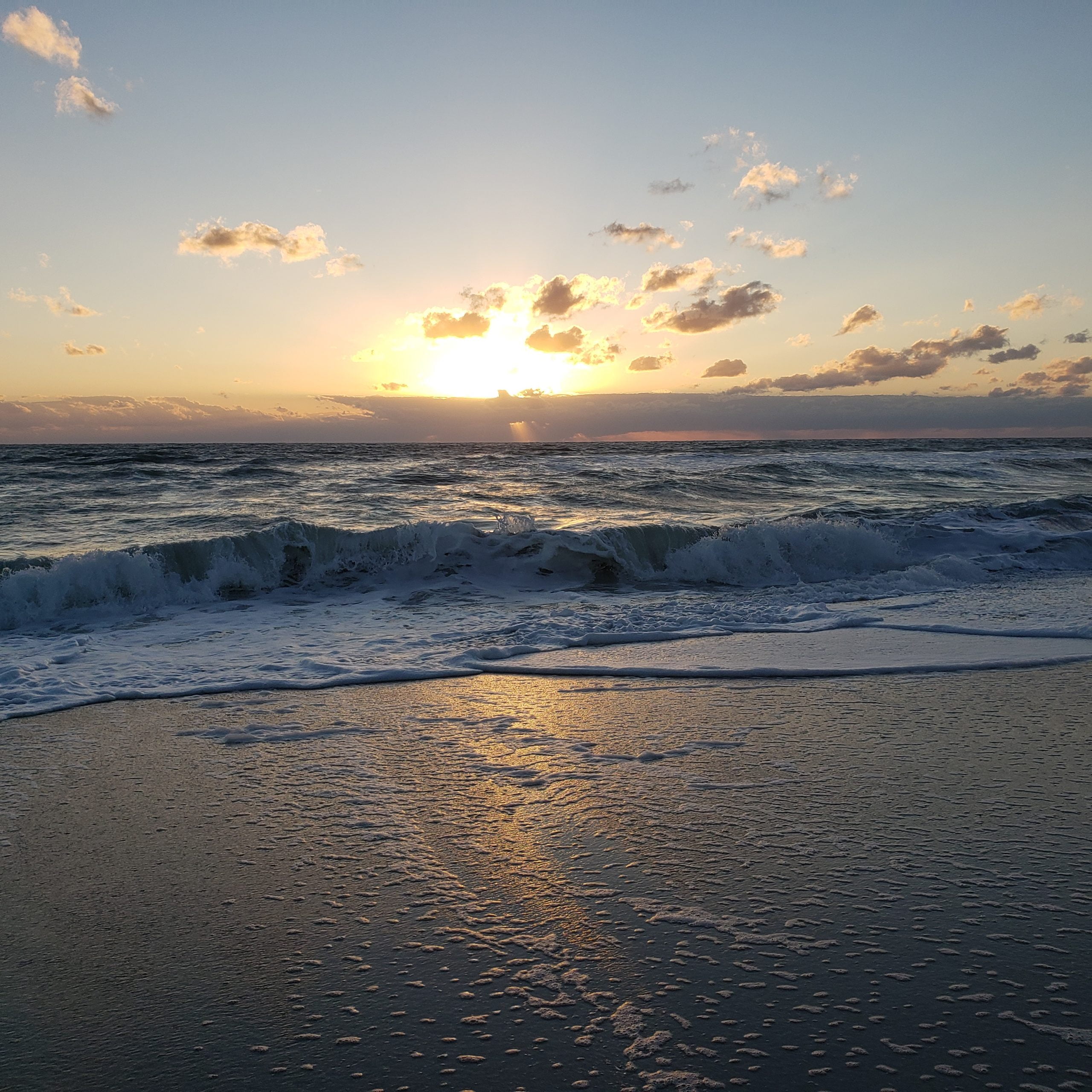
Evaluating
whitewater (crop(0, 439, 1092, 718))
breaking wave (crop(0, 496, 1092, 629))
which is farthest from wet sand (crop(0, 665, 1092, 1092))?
breaking wave (crop(0, 496, 1092, 629))

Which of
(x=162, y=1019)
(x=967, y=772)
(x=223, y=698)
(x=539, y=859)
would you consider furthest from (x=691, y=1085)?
(x=223, y=698)

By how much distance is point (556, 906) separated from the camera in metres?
2.55

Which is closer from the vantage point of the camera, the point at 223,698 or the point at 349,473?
the point at 223,698

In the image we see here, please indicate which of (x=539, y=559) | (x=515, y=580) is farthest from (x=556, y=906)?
(x=539, y=559)

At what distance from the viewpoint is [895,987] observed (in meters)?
2.12

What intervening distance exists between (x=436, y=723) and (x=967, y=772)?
275 cm

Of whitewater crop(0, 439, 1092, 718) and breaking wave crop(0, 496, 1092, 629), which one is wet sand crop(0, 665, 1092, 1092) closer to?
whitewater crop(0, 439, 1092, 718)

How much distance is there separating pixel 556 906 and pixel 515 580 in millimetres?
8414

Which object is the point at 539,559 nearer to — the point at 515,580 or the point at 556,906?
the point at 515,580

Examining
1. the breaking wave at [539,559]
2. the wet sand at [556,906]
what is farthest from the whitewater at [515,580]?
the wet sand at [556,906]

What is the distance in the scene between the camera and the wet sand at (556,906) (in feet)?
6.27

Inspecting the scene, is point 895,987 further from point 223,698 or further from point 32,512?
point 32,512

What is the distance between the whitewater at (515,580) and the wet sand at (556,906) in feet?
5.44

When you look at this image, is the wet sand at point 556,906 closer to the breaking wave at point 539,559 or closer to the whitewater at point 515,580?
the whitewater at point 515,580
